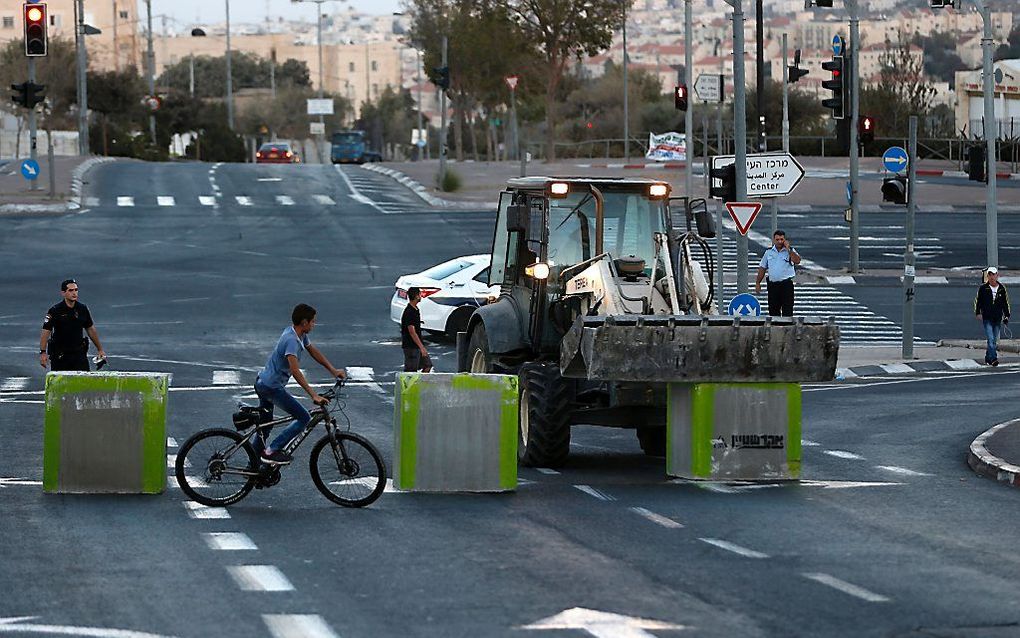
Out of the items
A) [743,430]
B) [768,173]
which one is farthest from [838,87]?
[743,430]

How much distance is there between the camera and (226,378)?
92.5 ft

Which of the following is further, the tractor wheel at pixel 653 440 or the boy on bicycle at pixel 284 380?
the tractor wheel at pixel 653 440

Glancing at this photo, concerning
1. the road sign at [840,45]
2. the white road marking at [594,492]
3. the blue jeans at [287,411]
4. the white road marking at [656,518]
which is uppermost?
the road sign at [840,45]

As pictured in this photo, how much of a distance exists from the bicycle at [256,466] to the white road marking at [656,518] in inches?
83.7

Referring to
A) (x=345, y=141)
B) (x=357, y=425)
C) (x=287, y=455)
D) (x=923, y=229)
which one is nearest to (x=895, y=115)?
(x=345, y=141)

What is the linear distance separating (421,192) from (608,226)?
144ft

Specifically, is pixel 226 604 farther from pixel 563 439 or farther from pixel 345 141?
pixel 345 141

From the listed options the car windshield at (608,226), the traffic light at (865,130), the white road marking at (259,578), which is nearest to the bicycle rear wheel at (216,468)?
the white road marking at (259,578)

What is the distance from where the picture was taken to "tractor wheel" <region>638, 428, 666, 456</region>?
65.7 ft

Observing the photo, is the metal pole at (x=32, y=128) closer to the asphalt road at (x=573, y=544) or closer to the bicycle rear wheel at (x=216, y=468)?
the asphalt road at (x=573, y=544)

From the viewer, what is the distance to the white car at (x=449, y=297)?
32.2 meters

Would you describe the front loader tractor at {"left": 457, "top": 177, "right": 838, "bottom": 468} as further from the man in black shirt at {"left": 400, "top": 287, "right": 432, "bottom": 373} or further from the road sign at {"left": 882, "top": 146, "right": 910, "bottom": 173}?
the road sign at {"left": 882, "top": 146, "right": 910, "bottom": 173}

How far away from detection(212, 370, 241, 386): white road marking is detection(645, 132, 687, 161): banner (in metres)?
53.5

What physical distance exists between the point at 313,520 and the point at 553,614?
4.45m
